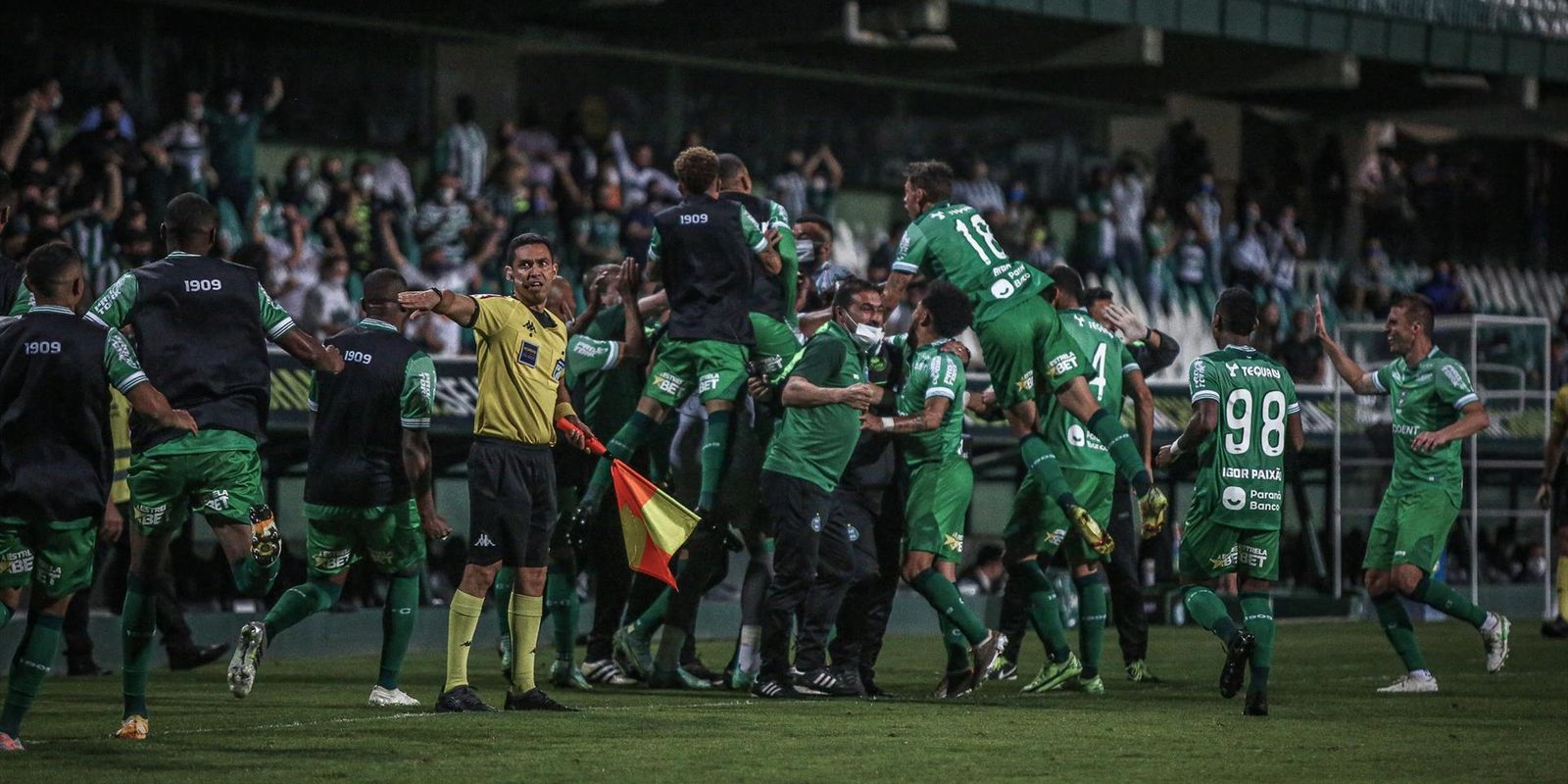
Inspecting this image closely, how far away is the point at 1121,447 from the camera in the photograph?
1221cm

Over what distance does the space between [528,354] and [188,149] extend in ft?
33.6

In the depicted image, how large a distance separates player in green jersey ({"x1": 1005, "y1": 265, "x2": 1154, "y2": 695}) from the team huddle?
2cm

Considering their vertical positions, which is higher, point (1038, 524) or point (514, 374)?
point (514, 374)

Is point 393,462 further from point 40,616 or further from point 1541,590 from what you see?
point 1541,590

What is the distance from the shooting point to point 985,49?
31031 mm

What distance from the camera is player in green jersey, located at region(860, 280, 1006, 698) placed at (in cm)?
1183

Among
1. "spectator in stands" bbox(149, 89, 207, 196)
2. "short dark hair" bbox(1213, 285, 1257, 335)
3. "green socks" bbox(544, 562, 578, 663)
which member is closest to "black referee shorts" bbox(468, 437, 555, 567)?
"green socks" bbox(544, 562, 578, 663)

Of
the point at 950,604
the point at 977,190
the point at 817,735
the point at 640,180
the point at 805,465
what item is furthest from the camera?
the point at 977,190

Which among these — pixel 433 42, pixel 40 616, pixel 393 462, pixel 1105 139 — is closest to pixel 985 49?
pixel 1105 139

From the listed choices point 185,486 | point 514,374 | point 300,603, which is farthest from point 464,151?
point 185,486

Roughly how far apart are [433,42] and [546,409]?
16.6 meters

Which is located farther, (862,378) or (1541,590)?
(1541,590)

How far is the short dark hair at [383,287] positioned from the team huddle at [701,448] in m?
0.02

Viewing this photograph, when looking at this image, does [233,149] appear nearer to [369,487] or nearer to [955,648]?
[369,487]
